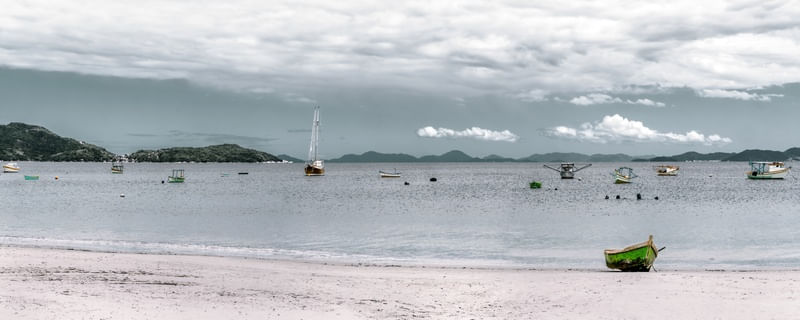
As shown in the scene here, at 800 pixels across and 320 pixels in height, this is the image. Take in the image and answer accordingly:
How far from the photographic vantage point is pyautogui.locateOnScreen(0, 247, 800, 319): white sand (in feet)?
55.0

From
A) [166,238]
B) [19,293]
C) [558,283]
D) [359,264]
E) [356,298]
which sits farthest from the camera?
[166,238]

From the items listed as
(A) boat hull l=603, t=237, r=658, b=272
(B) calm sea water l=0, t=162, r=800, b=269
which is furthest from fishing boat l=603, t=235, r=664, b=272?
(B) calm sea water l=0, t=162, r=800, b=269

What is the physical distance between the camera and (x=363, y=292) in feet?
66.2

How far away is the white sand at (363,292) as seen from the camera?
660 inches

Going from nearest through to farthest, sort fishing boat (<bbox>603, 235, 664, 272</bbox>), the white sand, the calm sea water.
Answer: the white sand → fishing boat (<bbox>603, 235, 664, 272</bbox>) → the calm sea water

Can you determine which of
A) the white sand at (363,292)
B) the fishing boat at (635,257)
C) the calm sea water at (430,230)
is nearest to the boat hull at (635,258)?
the fishing boat at (635,257)

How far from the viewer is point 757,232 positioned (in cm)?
4528

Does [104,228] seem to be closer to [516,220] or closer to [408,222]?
[408,222]

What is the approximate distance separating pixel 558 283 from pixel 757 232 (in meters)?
30.6

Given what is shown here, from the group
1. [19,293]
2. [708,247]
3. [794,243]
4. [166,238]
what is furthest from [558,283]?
[166,238]

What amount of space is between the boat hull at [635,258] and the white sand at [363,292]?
70 cm

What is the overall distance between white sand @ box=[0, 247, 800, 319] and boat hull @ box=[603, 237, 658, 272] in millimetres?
702

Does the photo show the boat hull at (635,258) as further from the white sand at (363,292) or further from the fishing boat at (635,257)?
the white sand at (363,292)

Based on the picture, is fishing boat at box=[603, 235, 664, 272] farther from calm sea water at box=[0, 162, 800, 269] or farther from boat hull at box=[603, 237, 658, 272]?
calm sea water at box=[0, 162, 800, 269]
